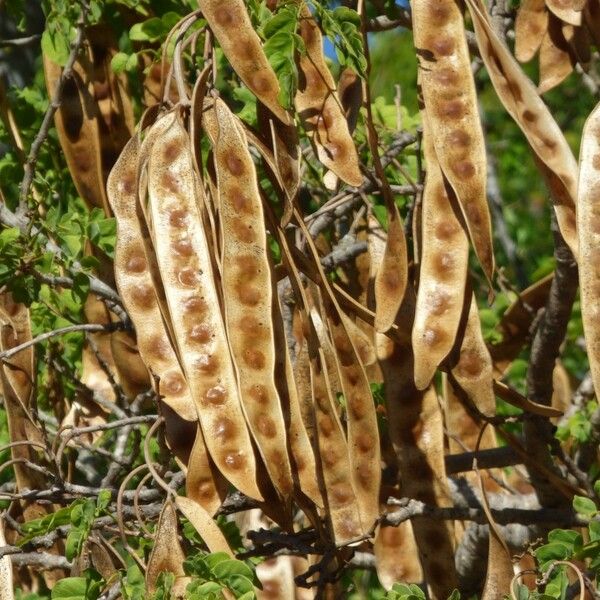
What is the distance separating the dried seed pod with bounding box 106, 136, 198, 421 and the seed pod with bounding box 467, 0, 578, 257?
0.62 metres

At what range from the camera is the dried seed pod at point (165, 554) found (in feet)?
6.97

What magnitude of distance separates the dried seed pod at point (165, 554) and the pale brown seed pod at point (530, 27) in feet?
3.73

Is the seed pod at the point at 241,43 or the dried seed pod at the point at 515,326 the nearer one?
the seed pod at the point at 241,43

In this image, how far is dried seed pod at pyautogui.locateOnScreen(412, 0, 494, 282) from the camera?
228 cm

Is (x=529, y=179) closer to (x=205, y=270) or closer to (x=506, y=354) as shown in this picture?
(x=506, y=354)

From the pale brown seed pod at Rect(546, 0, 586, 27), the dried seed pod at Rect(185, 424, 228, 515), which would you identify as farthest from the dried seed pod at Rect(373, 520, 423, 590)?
the pale brown seed pod at Rect(546, 0, 586, 27)

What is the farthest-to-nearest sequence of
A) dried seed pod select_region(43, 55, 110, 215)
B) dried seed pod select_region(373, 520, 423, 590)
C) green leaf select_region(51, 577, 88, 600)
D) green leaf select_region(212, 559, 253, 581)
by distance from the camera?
dried seed pod select_region(43, 55, 110, 215), dried seed pod select_region(373, 520, 423, 590), green leaf select_region(51, 577, 88, 600), green leaf select_region(212, 559, 253, 581)

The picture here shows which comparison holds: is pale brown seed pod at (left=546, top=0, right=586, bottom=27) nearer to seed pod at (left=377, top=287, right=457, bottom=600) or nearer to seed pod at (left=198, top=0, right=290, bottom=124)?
seed pod at (left=198, top=0, right=290, bottom=124)

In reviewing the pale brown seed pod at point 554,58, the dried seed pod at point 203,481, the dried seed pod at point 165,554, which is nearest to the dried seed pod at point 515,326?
the pale brown seed pod at point 554,58

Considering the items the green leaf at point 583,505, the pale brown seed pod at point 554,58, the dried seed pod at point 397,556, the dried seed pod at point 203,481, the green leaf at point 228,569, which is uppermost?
the pale brown seed pod at point 554,58

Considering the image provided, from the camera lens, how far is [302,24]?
2.48m

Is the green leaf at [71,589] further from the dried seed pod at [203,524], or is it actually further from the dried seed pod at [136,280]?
the dried seed pod at [136,280]

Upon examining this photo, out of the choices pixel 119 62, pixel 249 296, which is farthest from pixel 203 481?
pixel 119 62

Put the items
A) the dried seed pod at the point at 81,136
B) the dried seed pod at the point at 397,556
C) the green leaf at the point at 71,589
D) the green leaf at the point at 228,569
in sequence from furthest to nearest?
the dried seed pod at the point at 81,136
the dried seed pod at the point at 397,556
the green leaf at the point at 71,589
the green leaf at the point at 228,569
